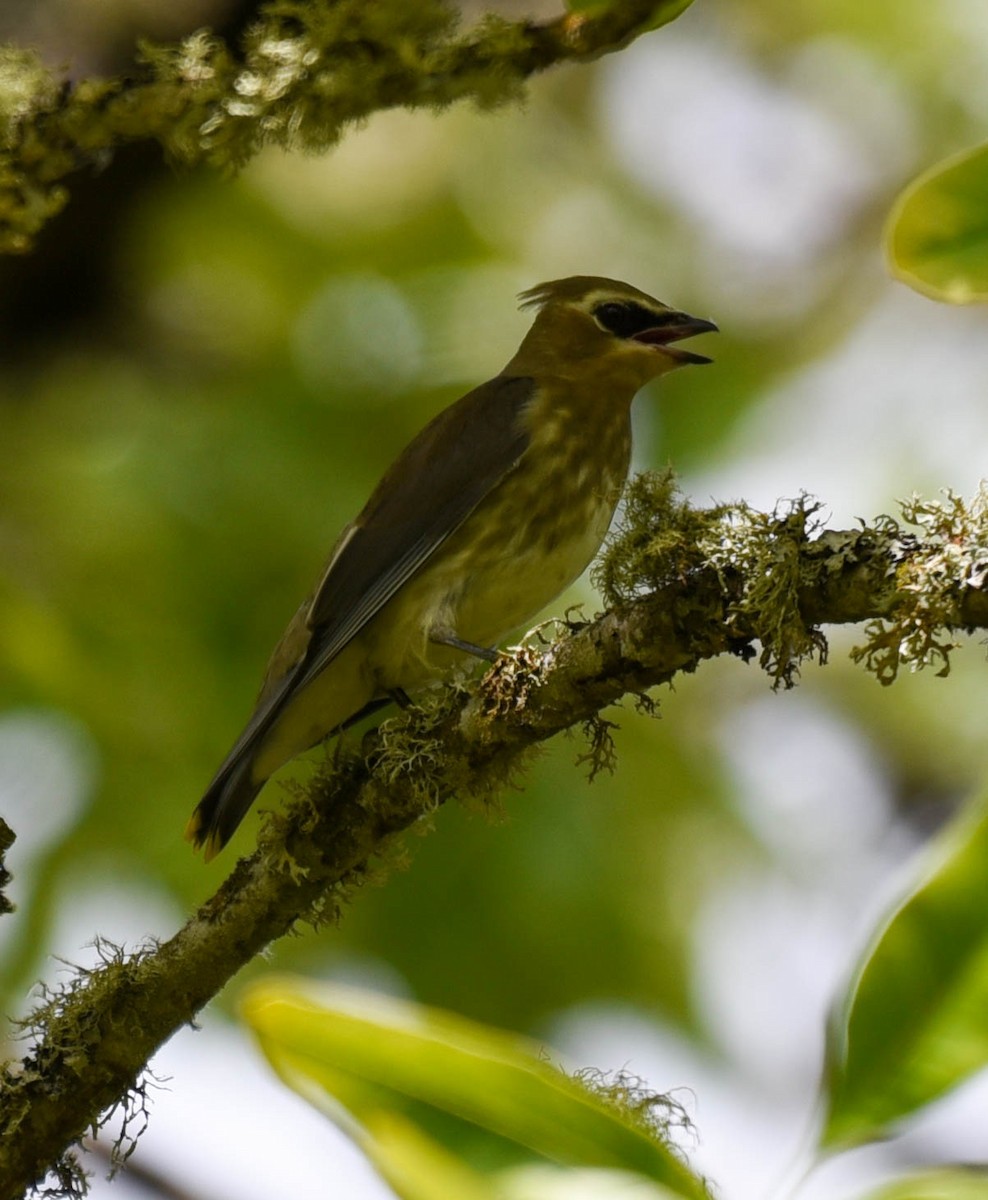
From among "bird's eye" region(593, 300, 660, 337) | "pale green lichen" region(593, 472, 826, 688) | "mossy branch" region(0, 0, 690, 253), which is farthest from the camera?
"bird's eye" region(593, 300, 660, 337)

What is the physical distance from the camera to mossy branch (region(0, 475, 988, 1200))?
2.46m

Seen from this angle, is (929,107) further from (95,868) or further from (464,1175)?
(464,1175)

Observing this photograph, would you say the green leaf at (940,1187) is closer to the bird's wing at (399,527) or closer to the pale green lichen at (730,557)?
the pale green lichen at (730,557)

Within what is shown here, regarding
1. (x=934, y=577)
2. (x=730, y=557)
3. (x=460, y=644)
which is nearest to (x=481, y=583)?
(x=460, y=644)

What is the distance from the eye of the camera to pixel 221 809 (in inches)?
160

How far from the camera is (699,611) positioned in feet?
8.87

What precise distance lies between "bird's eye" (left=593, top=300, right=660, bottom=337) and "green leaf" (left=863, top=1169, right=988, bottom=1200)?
12.8ft

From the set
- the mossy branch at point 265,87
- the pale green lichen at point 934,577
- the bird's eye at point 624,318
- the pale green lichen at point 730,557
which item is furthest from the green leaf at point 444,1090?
the bird's eye at point 624,318

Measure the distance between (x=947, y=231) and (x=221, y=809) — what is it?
→ 106 inches

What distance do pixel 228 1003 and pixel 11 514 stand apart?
151cm

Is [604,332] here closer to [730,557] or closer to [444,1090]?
[730,557]

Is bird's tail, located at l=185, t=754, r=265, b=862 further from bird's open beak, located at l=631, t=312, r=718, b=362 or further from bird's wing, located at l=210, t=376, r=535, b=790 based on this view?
bird's open beak, located at l=631, t=312, r=718, b=362

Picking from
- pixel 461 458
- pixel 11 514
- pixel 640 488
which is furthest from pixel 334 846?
pixel 11 514

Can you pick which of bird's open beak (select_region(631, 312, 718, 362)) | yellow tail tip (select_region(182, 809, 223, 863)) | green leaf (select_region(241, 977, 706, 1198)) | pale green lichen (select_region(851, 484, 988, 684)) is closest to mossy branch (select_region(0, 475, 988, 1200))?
A: pale green lichen (select_region(851, 484, 988, 684))
